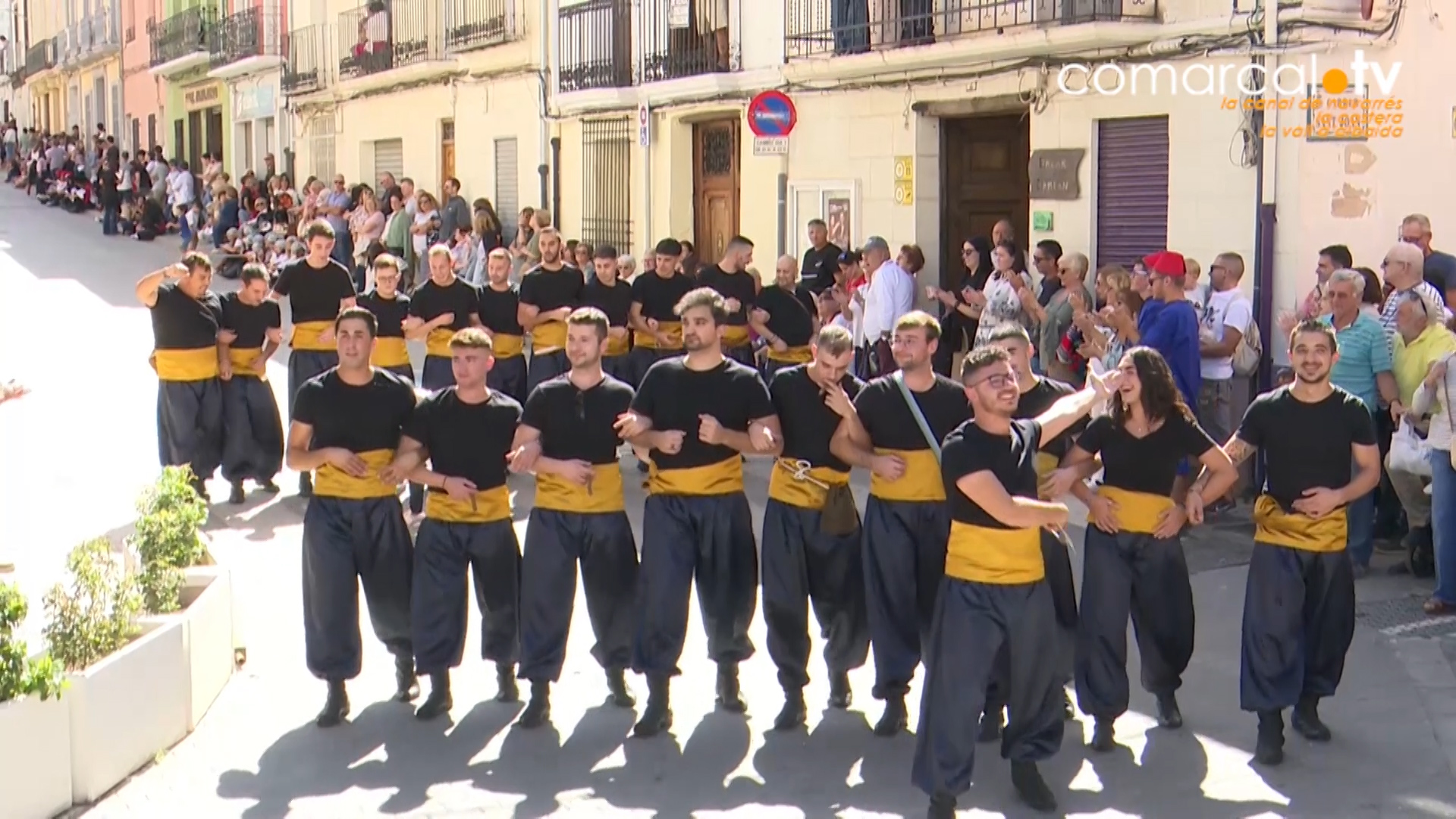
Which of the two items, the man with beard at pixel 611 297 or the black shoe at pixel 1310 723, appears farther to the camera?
the man with beard at pixel 611 297

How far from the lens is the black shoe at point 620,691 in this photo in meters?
7.73

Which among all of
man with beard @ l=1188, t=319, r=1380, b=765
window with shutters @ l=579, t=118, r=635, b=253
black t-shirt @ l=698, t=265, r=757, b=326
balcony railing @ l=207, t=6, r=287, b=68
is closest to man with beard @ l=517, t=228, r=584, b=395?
black t-shirt @ l=698, t=265, r=757, b=326

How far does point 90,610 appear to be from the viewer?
677 centimetres

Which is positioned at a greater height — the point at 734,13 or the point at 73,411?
the point at 734,13

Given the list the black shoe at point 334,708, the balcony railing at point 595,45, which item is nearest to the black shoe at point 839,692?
the black shoe at point 334,708

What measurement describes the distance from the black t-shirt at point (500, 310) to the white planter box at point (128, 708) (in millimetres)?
5765

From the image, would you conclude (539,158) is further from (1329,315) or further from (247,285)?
(1329,315)

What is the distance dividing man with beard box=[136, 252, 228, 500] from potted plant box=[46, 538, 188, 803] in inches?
179

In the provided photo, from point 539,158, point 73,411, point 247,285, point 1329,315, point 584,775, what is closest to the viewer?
point 584,775

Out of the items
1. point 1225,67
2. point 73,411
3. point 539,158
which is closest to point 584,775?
point 1225,67

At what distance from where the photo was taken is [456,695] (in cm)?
789

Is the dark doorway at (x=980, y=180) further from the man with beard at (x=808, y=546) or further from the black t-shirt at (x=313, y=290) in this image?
the man with beard at (x=808, y=546)

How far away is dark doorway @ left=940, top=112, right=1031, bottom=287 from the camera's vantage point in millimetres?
15453

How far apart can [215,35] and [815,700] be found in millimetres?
29264
